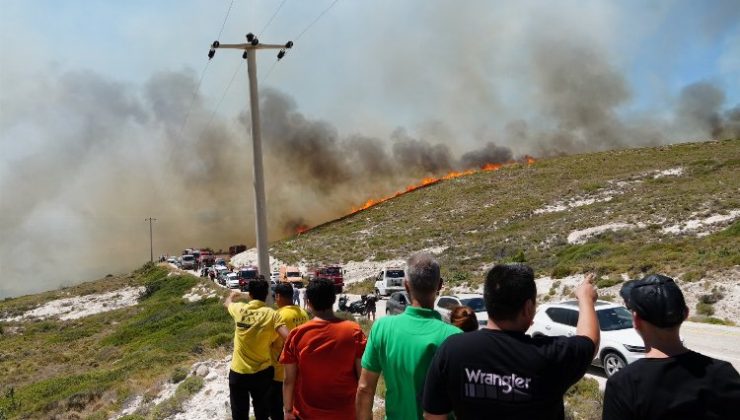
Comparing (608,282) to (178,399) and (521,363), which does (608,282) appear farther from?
(521,363)

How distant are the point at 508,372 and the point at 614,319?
10.4 metres

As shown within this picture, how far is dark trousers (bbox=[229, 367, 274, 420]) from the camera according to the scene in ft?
20.7

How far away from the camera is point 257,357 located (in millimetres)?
6199

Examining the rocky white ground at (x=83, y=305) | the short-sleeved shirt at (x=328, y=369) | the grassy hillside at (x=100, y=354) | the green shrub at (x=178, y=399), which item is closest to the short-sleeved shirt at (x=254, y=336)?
the short-sleeved shirt at (x=328, y=369)

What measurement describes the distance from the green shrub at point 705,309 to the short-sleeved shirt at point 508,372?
20229 mm

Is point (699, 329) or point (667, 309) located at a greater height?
point (667, 309)

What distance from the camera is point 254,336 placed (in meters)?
6.16

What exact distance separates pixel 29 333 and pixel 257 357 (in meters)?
47.9

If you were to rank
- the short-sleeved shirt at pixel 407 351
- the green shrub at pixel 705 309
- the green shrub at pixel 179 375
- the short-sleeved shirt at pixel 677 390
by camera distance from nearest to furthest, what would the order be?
the short-sleeved shirt at pixel 677 390
the short-sleeved shirt at pixel 407 351
the green shrub at pixel 179 375
the green shrub at pixel 705 309

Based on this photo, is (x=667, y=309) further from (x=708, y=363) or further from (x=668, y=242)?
(x=668, y=242)

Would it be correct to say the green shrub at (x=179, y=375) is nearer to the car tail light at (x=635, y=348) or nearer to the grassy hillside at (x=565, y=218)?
the car tail light at (x=635, y=348)

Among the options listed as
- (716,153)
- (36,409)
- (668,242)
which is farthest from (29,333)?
(716,153)

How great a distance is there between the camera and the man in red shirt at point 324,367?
459 cm

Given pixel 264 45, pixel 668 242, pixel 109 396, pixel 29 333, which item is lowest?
pixel 29 333
